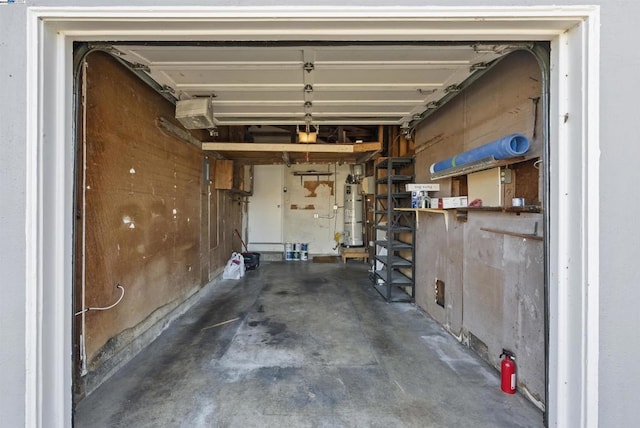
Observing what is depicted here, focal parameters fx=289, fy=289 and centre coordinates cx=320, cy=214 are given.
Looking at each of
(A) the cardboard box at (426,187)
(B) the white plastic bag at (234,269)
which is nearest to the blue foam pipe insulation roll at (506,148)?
(A) the cardboard box at (426,187)

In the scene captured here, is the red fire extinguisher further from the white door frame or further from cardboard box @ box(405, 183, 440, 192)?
cardboard box @ box(405, 183, 440, 192)

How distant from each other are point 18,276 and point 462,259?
302 centimetres

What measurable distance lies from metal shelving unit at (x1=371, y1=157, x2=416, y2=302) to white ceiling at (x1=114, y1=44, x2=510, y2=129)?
1234 millimetres

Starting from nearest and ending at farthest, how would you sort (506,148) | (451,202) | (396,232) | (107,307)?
(506,148)
(107,307)
(451,202)
(396,232)

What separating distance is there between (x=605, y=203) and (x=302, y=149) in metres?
3.23

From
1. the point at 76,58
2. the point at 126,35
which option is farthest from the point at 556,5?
the point at 76,58

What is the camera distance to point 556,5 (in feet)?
3.20

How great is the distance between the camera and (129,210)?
245 cm

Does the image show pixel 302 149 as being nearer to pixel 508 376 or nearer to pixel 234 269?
pixel 234 269

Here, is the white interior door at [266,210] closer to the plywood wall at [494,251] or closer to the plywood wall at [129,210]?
the plywood wall at [129,210]

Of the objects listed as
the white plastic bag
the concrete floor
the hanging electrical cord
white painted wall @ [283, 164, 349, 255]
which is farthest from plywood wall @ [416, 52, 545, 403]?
white painted wall @ [283, 164, 349, 255]

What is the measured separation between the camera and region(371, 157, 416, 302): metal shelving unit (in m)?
4.09

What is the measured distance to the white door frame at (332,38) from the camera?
3.21 ft

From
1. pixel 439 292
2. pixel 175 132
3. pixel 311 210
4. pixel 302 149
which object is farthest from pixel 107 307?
pixel 311 210
